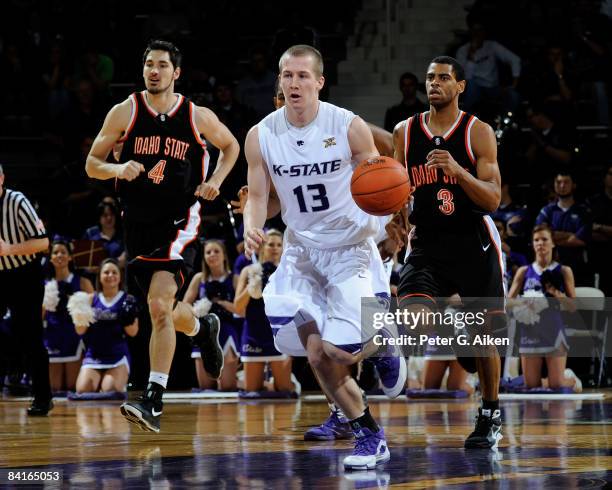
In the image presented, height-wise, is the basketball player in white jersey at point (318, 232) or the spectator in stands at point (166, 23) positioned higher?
the spectator in stands at point (166, 23)

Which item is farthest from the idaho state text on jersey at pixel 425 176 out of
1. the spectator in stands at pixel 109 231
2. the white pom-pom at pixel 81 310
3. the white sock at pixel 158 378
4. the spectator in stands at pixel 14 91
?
the spectator in stands at pixel 14 91

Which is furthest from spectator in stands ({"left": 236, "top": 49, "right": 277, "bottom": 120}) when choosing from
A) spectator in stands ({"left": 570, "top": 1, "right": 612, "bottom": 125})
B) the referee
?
the referee

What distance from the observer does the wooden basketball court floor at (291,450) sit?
4691 millimetres

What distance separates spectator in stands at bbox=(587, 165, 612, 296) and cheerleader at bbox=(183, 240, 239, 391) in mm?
3651

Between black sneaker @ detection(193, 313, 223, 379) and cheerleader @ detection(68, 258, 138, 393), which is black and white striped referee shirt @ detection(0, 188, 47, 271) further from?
cheerleader @ detection(68, 258, 138, 393)

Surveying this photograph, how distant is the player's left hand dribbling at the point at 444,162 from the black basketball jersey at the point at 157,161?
173cm

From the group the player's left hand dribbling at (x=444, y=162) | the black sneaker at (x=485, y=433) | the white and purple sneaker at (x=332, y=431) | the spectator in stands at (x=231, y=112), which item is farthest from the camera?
the spectator in stands at (x=231, y=112)

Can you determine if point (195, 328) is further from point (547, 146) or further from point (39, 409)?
point (547, 146)

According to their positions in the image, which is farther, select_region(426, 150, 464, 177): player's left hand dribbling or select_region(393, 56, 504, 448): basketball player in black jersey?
select_region(393, 56, 504, 448): basketball player in black jersey

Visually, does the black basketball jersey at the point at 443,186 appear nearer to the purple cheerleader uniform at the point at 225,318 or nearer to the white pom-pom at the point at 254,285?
the white pom-pom at the point at 254,285

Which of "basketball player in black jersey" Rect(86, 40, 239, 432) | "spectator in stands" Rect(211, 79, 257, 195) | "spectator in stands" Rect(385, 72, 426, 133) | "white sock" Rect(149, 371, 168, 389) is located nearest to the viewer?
"white sock" Rect(149, 371, 168, 389)

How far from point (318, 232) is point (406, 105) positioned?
8.01 meters

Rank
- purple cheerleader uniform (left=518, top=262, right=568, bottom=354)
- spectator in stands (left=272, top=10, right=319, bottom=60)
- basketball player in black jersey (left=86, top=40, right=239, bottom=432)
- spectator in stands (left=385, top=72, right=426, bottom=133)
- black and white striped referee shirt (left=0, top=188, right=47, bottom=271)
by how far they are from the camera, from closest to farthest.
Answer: basketball player in black jersey (left=86, top=40, right=239, bottom=432)
black and white striped referee shirt (left=0, top=188, right=47, bottom=271)
purple cheerleader uniform (left=518, top=262, right=568, bottom=354)
spectator in stands (left=385, top=72, right=426, bottom=133)
spectator in stands (left=272, top=10, right=319, bottom=60)

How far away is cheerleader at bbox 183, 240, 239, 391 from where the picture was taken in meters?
10.9
